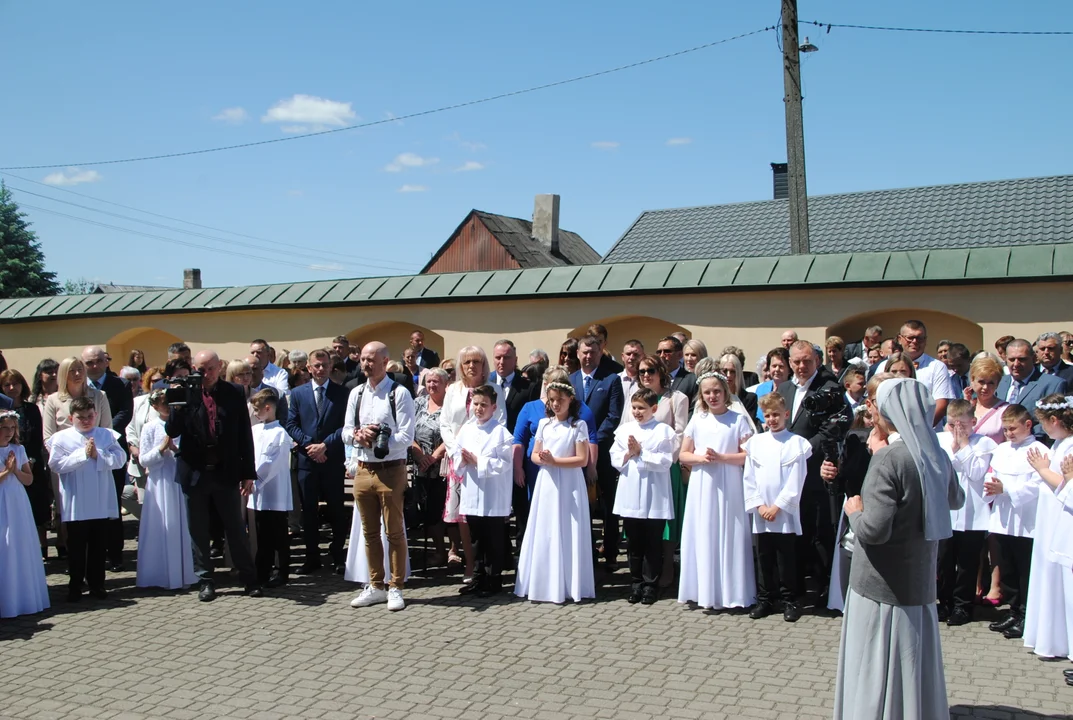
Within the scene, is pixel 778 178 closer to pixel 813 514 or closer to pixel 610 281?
pixel 610 281

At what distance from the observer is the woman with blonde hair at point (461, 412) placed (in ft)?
26.6

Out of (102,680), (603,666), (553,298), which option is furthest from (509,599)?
(553,298)

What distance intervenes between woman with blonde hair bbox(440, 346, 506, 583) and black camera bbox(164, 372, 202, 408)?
2019mm

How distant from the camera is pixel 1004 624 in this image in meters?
6.66

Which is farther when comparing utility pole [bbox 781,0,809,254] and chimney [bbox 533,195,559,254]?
chimney [bbox 533,195,559,254]

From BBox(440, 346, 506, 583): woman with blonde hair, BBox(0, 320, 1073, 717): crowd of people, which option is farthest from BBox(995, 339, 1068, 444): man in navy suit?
BBox(440, 346, 506, 583): woman with blonde hair

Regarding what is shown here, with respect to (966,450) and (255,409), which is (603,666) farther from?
(255,409)

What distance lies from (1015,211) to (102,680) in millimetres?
25010

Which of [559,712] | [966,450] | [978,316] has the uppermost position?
[978,316]

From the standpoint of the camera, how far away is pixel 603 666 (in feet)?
19.8

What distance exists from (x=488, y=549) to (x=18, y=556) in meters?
3.59

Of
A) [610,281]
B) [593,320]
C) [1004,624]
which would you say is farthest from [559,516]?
[610,281]

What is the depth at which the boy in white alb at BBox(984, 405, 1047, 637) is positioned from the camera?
672cm

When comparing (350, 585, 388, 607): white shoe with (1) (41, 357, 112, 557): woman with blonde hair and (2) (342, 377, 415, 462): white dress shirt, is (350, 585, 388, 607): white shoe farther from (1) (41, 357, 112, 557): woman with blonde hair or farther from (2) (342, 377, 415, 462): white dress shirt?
(1) (41, 357, 112, 557): woman with blonde hair
